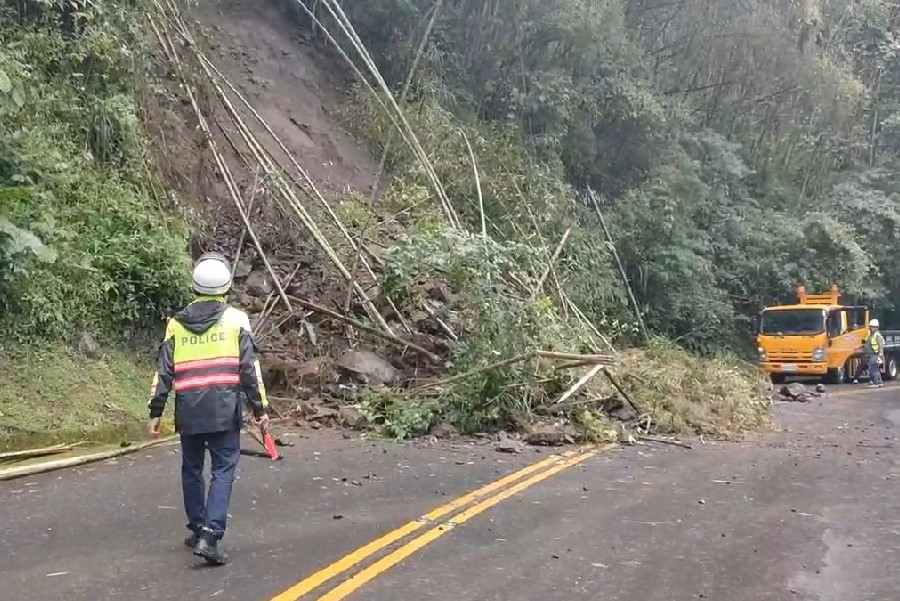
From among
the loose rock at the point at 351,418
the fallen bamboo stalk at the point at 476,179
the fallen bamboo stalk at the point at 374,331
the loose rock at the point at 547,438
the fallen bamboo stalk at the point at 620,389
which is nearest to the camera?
the loose rock at the point at 547,438

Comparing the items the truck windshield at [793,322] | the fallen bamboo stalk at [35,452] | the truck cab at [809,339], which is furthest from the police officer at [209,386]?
the truck windshield at [793,322]

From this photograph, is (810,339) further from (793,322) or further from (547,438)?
(547,438)

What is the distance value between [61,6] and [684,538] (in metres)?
10.7

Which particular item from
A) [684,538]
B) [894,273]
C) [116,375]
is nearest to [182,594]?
[684,538]

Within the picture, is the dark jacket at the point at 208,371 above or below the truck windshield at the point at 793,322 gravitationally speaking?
above

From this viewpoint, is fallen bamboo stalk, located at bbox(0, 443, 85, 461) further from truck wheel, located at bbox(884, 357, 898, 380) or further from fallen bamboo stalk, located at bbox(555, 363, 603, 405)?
truck wheel, located at bbox(884, 357, 898, 380)

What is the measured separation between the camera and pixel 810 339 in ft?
78.0

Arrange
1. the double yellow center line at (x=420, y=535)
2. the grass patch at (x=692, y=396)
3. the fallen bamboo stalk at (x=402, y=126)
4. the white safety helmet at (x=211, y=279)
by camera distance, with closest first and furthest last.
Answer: the double yellow center line at (x=420, y=535), the white safety helmet at (x=211, y=279), the grass patch at (x=692, y=396), the fallen bamboo stalk at (x=402, y=126)

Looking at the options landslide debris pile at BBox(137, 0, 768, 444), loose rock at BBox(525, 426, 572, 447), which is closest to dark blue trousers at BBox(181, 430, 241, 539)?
landslide debris pile at BBox(137, 0, 768, 444)

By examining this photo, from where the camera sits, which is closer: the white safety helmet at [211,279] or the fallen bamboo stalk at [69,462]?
the white safety helmet at [211,279]

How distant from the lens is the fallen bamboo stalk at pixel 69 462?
798 cm

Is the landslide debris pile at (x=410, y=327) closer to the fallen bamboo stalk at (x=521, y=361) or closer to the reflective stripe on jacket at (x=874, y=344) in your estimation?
the fallen bamboo stalk at (x=521, y=361)

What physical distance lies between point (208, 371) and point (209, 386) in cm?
9

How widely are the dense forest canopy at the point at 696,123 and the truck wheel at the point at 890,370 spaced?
2244 millimetres
